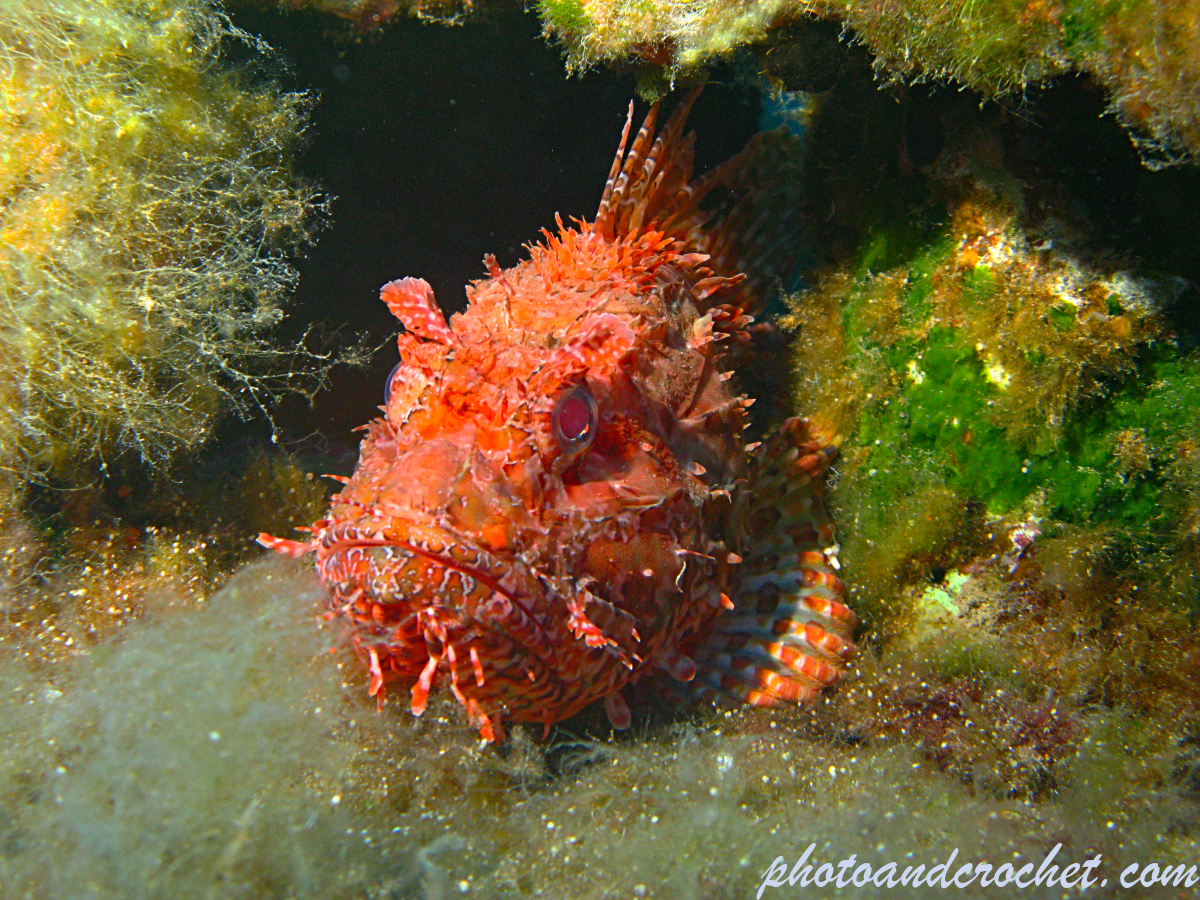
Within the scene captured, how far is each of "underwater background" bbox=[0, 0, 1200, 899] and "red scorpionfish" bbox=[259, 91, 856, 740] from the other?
0.39 meters

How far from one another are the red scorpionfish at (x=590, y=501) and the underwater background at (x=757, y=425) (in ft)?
1.26

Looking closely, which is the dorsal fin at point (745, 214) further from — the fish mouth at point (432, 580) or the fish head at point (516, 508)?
the fish mouth at point (432, 580)

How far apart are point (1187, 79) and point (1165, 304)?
129 cm

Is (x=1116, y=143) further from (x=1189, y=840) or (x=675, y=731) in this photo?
(x=675, y=731)

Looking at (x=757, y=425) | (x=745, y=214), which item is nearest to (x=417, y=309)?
(x=757, y=425)

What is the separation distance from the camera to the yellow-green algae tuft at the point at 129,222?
3465mm

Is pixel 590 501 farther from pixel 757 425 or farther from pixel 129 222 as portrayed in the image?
pixel 129 222

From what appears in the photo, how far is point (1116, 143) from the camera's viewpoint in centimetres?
329

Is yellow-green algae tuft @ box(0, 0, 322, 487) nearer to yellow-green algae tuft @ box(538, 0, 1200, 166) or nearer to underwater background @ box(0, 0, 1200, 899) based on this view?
underwater background @ box(0, 0, 1200, 899)

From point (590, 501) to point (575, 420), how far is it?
14.4 inches

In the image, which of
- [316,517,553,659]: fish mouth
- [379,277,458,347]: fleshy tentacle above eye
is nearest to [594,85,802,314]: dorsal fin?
[379,277,458,347]: fleshy tentacle above eye

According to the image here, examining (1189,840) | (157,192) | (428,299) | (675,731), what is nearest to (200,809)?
(675,731)

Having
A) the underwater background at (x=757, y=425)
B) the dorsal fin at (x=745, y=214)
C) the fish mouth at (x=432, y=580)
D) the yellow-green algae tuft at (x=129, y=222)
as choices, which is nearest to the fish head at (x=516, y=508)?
the fish mouth at (x=432, y=580)

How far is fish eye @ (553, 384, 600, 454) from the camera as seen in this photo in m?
2.91
